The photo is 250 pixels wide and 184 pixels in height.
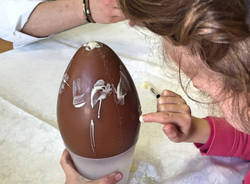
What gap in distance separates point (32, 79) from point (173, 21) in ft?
1.78

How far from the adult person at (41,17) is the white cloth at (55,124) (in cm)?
4

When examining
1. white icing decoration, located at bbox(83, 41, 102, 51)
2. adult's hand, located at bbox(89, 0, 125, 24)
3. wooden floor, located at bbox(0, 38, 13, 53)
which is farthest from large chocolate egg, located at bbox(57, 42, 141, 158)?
wooden floor, located at bbox(0, 38, 13, 53)

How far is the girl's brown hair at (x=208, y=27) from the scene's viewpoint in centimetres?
27

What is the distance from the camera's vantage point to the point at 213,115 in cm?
62

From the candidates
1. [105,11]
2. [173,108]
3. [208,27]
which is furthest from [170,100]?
[105,11]

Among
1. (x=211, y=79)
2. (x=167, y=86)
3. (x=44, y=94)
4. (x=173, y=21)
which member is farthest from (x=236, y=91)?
(x=44, y=94)

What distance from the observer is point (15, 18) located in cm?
86

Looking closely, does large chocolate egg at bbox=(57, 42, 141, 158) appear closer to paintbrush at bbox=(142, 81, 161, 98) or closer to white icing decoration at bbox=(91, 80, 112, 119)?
white icing decoration at bbox=(91, 80, 112, 119)

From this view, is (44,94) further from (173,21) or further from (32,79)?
(173,21)

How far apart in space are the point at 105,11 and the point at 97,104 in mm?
474

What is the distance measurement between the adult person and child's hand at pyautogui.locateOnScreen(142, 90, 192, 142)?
403mm

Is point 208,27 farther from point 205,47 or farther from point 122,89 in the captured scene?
point 122,89

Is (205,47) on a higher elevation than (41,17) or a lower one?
higher

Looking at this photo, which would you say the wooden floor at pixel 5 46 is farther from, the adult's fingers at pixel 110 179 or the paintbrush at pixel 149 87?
the adult's fingers at pixel 110 179
